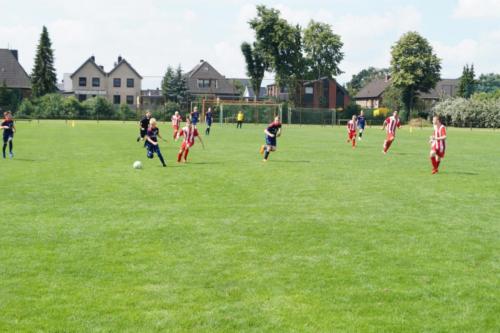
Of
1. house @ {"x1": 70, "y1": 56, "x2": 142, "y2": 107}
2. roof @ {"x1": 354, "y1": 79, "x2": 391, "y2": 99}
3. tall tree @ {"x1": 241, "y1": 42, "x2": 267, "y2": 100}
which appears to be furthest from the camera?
roof @ {"x1": 354, "y1": 79, "x2": 391, "y2": 99}

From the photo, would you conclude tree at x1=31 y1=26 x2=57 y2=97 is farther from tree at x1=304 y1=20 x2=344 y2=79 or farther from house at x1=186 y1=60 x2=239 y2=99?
tree at x1=304 y1=20 x2=344 y2=79

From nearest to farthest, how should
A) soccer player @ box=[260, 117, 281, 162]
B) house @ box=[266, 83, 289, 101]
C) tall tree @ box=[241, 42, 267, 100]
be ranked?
soccer player @ box=[260, 117, 281, 162], tall tree @ box=[241, 42, 267, 100], house @ box=[266, 83, 289, 101]

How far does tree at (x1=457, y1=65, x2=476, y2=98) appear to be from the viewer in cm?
9731

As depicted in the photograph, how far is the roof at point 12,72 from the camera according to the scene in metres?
90.8

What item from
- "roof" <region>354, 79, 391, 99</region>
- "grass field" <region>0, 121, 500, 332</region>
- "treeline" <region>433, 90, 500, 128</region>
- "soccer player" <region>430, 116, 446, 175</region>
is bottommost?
"grass field" <region>0, 121, 500, 332</region>

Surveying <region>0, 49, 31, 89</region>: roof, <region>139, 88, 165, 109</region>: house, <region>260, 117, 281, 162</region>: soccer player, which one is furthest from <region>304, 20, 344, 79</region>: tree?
<region>260, 117, 281, 162</region>: soccer player

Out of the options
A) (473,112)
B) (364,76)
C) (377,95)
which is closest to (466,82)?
(377,95)

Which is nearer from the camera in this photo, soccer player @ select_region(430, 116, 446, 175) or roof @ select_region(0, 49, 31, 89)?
soccer player @ select_region(430, 116, 446, 175)

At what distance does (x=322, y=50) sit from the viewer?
3703 inches

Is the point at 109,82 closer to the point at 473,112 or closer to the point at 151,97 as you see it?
the point at 151,97

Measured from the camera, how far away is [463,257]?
28.0ft

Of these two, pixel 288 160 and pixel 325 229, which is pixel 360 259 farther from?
pixel 288 160

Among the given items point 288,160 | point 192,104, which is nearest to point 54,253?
point 288,160

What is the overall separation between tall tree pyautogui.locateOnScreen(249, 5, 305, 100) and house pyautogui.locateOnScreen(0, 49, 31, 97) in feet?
118
